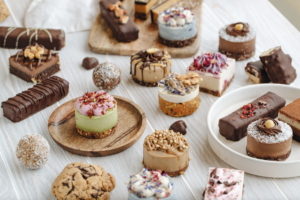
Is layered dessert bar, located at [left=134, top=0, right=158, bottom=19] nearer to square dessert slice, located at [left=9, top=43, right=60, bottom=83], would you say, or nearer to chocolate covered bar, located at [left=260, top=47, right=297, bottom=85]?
square dessert slice, located at [left=9, top=43, right=60, bottom=83]

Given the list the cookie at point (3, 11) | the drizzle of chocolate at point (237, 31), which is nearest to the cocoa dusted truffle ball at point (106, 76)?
the drizzle of chocolate at point (237, 31)

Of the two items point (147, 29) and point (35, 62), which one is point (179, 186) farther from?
point (147, 29)

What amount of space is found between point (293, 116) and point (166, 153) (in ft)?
3.63

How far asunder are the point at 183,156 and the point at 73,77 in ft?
5.72

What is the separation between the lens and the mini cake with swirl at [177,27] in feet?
13.5

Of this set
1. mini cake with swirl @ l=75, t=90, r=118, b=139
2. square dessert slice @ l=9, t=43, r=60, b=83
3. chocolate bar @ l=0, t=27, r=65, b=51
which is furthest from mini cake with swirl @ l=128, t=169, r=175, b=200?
chocolate bar @ l=0, t=27, r=65, b=51

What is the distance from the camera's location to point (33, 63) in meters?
3.84

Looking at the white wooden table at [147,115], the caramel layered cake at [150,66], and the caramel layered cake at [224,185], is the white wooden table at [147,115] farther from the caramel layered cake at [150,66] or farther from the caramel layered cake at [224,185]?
the caramel layered cake at [224,185]

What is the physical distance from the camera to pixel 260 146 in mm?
2781

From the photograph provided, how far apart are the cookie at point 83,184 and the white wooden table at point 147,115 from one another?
13 centimetres

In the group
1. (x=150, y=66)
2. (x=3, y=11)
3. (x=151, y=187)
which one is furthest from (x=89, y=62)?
(x=151, y=187)

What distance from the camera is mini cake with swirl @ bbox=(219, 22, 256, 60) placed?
401 centimetres

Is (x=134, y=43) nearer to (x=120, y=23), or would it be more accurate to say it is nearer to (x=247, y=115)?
(x=120, y=23)

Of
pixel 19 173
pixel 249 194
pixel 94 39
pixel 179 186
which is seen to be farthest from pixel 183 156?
pixel 94 39
